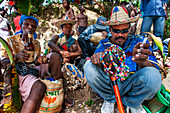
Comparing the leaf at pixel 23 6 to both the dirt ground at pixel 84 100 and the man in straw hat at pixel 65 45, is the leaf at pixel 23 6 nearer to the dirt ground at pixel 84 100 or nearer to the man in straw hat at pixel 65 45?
the man in straw hat at pixel 65 45

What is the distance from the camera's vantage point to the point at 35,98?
168 cm

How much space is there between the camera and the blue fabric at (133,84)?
4.68 feet

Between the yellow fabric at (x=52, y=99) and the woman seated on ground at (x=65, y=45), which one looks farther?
the woman seated on ground at (x=65, y=45)

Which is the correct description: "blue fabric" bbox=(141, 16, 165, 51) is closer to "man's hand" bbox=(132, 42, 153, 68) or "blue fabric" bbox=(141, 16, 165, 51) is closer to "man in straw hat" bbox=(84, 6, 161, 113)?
"man in straw hat" bbox=(84, 6, 161, 113)

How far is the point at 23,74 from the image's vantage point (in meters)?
1.97

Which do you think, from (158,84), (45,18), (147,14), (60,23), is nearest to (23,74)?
(60,23)

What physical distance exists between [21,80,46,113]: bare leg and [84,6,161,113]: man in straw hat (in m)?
0.70

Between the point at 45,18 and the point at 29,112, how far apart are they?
288 inches

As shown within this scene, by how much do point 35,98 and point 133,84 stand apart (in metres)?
1.33

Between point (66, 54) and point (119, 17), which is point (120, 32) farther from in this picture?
point (66, 54)

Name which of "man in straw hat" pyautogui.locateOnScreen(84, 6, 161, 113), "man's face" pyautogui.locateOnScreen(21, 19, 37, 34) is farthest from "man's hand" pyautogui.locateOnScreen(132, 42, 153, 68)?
"man's face" pyautogui.locateOnScreen(21, 19, 37, 34)

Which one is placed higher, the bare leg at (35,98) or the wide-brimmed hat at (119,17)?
the wide-brimmed hat at (119,17)

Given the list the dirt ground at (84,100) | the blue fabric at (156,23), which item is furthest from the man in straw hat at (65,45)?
the blue fabric at (156,23)

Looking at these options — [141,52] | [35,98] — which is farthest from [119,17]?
[35,98]
